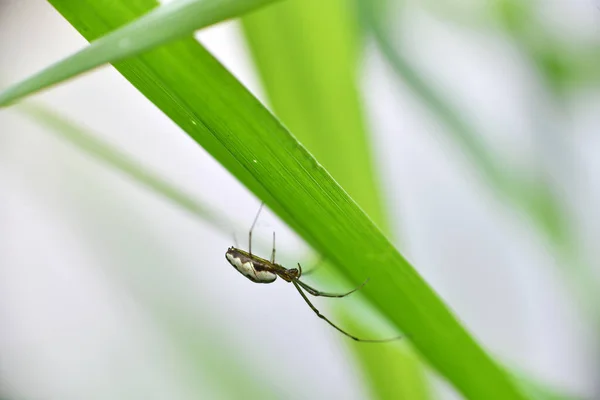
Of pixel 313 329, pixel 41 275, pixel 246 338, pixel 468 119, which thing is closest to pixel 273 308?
pixel 313 329

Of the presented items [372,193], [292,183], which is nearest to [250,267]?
[372,193]

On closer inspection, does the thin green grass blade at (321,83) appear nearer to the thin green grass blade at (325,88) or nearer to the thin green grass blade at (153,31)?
the thin green grass blade at (325,88)

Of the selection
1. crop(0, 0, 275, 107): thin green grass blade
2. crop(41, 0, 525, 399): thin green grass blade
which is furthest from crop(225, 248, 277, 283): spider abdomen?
crop(0, 0, 275, 107): thin green grass blade

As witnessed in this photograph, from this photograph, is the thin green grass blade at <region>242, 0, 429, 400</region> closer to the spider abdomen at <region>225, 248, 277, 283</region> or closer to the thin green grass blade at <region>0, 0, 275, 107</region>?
the spider abdomen at <region>225, 248, 277, 283</region>

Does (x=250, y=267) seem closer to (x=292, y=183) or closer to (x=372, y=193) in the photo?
(x=372, y=193)

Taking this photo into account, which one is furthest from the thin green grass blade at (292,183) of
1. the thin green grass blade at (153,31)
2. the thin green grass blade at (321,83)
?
the thin green grass blade at (321,83)
